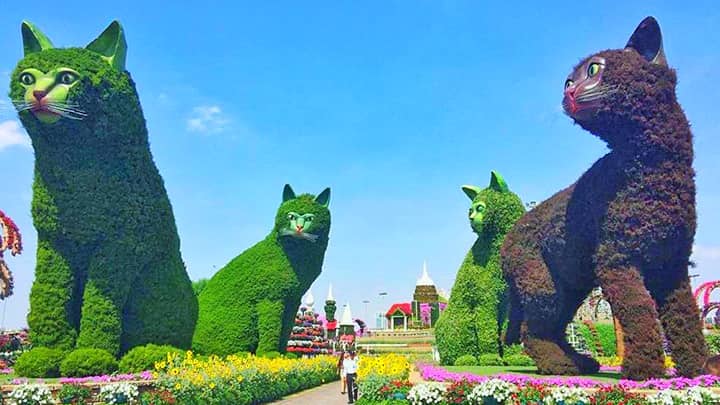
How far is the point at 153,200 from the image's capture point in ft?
37.2

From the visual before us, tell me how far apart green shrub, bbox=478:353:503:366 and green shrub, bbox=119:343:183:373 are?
7.68m

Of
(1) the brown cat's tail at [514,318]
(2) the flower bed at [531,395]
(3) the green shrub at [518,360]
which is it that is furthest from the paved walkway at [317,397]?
(1) the brown cat's tail at [514,318]

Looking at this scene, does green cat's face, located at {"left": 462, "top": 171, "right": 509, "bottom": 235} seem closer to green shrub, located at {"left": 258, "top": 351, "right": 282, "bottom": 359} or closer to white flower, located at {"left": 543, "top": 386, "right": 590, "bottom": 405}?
green shrub, located at {"left": 258, "top": 351, "right": 282, "bottom": 359}

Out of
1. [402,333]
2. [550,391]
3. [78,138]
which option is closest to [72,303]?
[78,138]

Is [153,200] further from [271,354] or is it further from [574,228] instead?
[574,228]

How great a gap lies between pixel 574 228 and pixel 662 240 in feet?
4.90

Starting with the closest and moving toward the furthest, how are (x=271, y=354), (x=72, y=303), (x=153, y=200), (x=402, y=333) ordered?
(x=72, y=303), (x=153, y=200), (x=271, y=354), (x=402, y=333)

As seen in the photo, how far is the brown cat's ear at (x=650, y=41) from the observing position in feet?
29.5

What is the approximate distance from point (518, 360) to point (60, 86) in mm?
11380

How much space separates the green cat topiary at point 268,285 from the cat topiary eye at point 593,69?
377 inches

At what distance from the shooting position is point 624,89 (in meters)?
8.60

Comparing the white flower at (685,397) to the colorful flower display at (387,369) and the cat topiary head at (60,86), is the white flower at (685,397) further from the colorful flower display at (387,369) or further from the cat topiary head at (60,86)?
the cat topiary head at (60,86)

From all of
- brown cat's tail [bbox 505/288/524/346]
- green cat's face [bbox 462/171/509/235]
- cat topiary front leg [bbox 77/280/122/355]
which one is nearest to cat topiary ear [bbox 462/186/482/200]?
green cat's face [bbox 462/171/509/235]

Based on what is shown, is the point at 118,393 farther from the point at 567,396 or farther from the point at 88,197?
the point at 567,396
